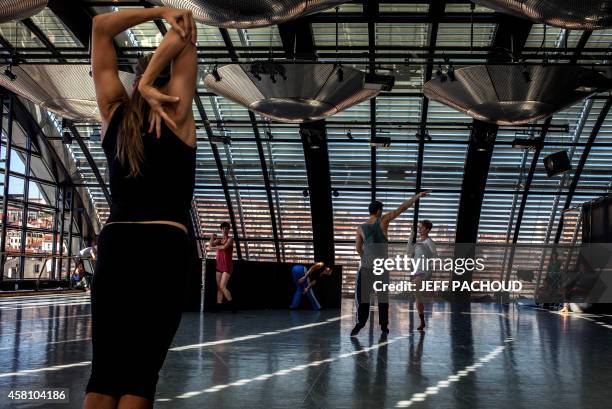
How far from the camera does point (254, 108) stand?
41.8 feet

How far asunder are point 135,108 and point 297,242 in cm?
2335

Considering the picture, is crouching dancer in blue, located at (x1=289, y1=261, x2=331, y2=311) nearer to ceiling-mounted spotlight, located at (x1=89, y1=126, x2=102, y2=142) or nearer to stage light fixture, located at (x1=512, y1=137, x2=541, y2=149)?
stage light fixture, located at (x1=512, y1=137, x2=541, y2=149)

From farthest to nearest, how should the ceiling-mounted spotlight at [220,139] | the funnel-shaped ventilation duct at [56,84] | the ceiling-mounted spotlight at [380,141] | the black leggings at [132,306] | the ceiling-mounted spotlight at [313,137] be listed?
the ceiling-mounted spotlight at [220,139], the ceiling-mounted spotlight at [380,141], the ceiling-mounted spotlight at [313,137], the funnel-shaped ventilation duct at [56,84], the black leggings at [132,306]

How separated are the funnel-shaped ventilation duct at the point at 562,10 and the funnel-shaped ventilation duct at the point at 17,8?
505cm

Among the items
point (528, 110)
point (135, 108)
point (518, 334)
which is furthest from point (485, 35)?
point (135, 108)

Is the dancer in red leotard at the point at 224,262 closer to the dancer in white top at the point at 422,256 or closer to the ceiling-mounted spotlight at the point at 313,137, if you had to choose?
the dancer in white top at the point at 422,256

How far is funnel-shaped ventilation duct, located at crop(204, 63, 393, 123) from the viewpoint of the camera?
1178 centimetres

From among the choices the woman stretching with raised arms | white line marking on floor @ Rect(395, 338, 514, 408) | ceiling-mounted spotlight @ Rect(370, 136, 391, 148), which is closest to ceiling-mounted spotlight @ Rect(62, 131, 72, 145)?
ceiling-mounted spotlight @ Rect(370, 136, 391, 148)

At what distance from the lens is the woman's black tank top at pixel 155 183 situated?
1.86 m

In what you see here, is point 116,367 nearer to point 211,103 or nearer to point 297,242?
point 211,103

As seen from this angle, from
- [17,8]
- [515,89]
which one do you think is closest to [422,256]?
[515,89]

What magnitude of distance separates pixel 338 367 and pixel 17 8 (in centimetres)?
571

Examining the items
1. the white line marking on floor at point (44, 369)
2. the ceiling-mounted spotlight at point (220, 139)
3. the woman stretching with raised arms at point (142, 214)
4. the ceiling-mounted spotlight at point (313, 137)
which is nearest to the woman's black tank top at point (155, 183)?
the woman stretching with raised arms at point (142, 214)

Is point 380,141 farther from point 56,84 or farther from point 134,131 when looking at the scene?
point 134,131
